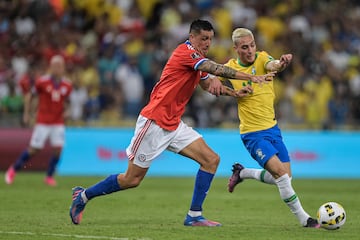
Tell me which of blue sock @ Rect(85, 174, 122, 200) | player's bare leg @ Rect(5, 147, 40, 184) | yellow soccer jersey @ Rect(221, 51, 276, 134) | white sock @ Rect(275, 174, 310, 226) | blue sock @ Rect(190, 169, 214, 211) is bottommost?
player's bare leg @ Rect(5, 147, 40, 184)

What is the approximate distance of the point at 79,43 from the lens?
2486cm

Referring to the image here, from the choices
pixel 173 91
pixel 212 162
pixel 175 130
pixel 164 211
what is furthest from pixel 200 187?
pixel 164 211

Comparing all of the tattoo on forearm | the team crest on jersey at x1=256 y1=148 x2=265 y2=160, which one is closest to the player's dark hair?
the tattoo on forearm

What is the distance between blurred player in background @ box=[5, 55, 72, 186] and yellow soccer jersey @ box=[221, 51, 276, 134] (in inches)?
305

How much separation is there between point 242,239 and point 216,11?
55.6 ft

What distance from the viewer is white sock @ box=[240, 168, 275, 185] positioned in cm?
1226

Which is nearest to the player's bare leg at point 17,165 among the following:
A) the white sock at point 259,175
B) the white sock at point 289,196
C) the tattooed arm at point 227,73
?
the white sock at point 259,175

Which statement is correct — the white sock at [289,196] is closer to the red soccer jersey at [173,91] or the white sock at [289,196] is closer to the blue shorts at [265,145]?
the blue shorts at [265,145]

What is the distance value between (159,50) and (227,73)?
14066mm

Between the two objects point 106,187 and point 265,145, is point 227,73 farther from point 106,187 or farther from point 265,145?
point 106,187

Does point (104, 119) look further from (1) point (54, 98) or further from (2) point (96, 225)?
(2) point (96, 225)

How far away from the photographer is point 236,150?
22000 mm

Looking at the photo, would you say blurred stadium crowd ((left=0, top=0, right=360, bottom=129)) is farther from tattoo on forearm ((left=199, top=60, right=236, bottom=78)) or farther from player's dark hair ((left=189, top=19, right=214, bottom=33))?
tattoo on forearm ((left=199, top=60, right=236, bottom=78))

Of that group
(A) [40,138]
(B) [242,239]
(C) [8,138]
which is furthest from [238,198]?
(C) [8,138]
